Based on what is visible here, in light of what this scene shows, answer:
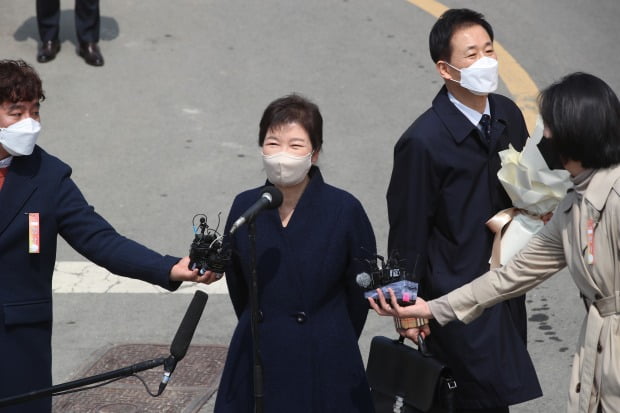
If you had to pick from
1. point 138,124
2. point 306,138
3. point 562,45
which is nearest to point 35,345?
point 306,138

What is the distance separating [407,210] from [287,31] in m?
6.35

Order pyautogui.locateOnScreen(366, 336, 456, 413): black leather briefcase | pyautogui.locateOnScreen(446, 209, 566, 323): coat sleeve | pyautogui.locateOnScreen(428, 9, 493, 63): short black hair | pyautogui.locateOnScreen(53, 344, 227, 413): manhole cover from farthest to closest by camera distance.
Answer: pyautogui.locateOnScreen(53, 344, 227, 413): manhole cover, pyautogui.locateOnScreen(428, 9, 493, 63): short black hair, pyautogui.locateOnScreen(366, 336, 456, 413): black leather briefcase, pyautogui.locateOnScreen(446, 209, 566, 323): coat sleeve

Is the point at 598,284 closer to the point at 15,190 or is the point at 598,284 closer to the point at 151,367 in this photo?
the point at 151,367

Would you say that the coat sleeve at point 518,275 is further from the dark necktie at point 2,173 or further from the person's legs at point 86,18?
the person's legs at point 86,18

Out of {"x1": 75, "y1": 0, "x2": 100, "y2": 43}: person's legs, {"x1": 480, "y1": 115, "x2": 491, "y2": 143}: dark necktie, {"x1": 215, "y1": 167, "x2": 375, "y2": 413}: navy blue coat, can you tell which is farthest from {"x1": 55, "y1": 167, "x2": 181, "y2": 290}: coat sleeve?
{"x1": 75, "y1": 0, "x2": 100, "y2": 43}: person's legs

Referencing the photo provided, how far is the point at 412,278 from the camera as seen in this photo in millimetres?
4609

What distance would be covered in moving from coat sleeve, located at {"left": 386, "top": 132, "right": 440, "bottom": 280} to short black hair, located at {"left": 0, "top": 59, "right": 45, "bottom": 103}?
1565mm

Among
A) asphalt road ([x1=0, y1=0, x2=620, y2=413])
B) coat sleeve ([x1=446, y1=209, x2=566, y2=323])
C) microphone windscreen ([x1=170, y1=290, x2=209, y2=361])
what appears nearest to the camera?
microphone windscreen ([x1=170, y1=290, x2=209, y2=361])

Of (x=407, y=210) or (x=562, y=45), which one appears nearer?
(x=407, y=210)

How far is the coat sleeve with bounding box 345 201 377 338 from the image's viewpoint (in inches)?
179

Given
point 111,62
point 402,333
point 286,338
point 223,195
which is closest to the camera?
point 286,338

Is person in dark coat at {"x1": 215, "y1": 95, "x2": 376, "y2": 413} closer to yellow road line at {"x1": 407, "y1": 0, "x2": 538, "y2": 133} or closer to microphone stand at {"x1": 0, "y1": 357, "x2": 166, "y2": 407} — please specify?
microphone stand at {"x1": 0, "y1": 357, "x2": 166, "y2": 407}

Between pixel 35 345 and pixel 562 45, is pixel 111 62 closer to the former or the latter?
pixel 562 45

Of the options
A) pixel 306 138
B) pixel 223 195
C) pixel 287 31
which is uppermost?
pixel 306 138
